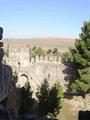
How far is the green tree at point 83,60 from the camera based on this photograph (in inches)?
1487

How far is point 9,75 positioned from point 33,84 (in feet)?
106

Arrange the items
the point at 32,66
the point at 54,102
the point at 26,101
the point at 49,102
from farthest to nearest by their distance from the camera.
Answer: the point at 32,66 → the point at 54,102 → the point at 49,102 → the point at 26,101

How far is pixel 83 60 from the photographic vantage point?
127 ft

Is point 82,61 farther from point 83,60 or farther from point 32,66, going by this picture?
point 32,66

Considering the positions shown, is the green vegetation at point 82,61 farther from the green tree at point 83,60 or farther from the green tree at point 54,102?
the green tree at point 54,102

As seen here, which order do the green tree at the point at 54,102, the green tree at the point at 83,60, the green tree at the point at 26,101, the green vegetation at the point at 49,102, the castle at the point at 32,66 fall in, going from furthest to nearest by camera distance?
the castle at the point at 32,66
the green tree at the point at 83,60
the green tree at the point at 54,102
the green vegetation at the point at 49,102
the green tree at the point at 26,101

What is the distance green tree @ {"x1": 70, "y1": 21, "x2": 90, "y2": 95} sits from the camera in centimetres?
3778

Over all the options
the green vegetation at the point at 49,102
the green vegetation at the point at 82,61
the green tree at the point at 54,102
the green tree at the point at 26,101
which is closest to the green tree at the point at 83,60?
the green vegetation at the point at 82,61

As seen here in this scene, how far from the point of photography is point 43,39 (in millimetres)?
158125

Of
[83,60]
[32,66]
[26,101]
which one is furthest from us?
[32,66]

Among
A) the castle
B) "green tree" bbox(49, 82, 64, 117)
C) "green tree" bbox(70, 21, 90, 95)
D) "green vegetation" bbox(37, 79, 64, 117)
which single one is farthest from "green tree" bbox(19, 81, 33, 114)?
the castle

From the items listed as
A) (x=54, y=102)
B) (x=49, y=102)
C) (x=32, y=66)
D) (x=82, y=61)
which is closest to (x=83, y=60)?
(x=82, y=61)

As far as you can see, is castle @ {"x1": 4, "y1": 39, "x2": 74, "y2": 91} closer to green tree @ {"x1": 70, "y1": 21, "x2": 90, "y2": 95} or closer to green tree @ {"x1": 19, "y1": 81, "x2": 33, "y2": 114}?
green tree @ {"x1": 70, "y1": 21, "x2": 90, "y2": 95}

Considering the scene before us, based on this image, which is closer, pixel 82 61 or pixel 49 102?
pixel 49 102
